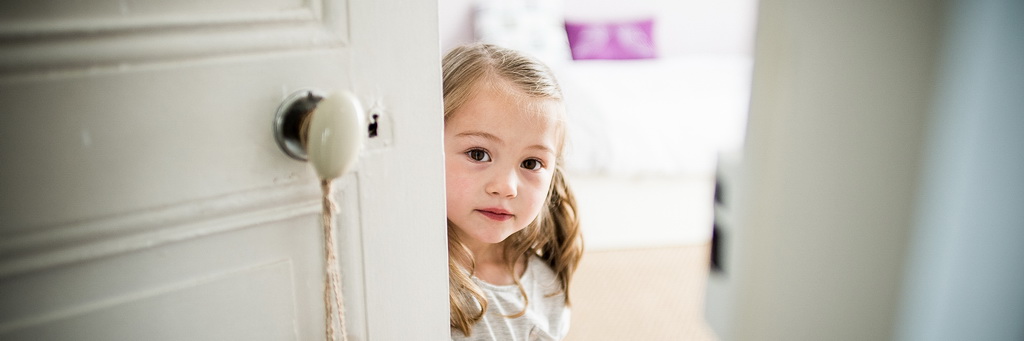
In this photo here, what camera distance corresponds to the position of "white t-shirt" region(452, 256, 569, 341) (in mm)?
1021

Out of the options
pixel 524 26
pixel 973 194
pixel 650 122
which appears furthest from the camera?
pixel 524 26

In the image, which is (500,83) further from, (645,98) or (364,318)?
(645,98)

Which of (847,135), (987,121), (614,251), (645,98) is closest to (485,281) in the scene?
(847,135)

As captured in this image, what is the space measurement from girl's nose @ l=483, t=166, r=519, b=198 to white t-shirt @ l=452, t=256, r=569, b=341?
181mm

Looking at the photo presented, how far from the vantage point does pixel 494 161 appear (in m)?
0.95

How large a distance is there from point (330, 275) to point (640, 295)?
181cm

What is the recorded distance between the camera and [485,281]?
1.07 metres

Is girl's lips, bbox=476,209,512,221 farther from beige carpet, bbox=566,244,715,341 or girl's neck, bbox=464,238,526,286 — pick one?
beige carpet, bbox=566,244,715,341

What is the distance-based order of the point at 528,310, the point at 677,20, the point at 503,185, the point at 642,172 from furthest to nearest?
1. the point at 677,20
2. the point at 642,172
3. the point at 528,310
4. the point at 503,185

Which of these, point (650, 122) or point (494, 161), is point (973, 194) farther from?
point (650, 122)

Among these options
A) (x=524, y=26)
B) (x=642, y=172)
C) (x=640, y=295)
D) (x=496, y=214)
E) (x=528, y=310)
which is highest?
(x=524, y=26)

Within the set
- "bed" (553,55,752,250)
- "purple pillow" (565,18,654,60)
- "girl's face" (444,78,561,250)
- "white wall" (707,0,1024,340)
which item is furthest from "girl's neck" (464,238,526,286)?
"purple pillow" (565,18,654,60)

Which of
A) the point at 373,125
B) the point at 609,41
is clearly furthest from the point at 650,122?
the point at 373,125

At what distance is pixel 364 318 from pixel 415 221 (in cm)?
10
